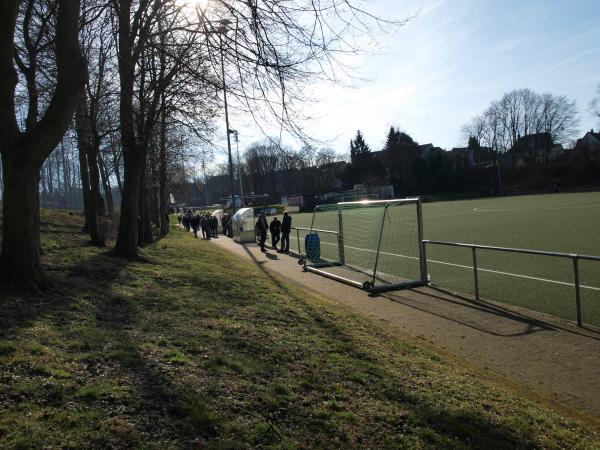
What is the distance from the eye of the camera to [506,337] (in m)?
7.72

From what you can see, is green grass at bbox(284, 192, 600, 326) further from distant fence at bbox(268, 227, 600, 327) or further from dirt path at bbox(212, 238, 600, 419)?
dirt path at bbox(212, 238, 600, 419)

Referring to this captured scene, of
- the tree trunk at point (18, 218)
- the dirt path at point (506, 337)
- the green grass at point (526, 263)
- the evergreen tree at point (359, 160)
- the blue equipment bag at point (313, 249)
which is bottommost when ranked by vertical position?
the dirt path at point (506, 337)

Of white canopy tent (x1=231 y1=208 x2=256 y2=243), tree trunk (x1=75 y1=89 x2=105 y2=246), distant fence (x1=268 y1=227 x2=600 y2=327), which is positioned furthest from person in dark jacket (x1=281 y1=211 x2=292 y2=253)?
tree trunk (x1=75 y1=89 x2=105 y2=246)

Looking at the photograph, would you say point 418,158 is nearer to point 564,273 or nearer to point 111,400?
point 564,273

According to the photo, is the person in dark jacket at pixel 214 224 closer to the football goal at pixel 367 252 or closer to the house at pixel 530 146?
the football goal at pixel 367 252

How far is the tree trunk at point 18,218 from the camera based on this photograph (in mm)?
6574

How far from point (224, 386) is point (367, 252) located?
13750 mm

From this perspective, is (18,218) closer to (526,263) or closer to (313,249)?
(313,249)

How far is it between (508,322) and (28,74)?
1070cm

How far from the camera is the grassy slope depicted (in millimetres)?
3479

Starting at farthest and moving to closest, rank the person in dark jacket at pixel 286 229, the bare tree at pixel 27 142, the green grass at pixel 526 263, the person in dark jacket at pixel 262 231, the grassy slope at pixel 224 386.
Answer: the person in dark jacket at pixel 262 231 < the person in dark jacket at pixel 286 229 < the green grass at pixel 526 263 < the bare tree at pixel 27 142 < the grassy slope at pixel 224 386

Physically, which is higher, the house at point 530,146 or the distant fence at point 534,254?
the house at point 530,146

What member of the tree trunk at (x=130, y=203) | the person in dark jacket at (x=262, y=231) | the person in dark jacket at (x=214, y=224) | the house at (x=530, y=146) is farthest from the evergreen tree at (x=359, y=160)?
the tree trunk at (x=130, y=203)

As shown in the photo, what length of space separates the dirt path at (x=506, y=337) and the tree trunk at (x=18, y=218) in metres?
5.48
